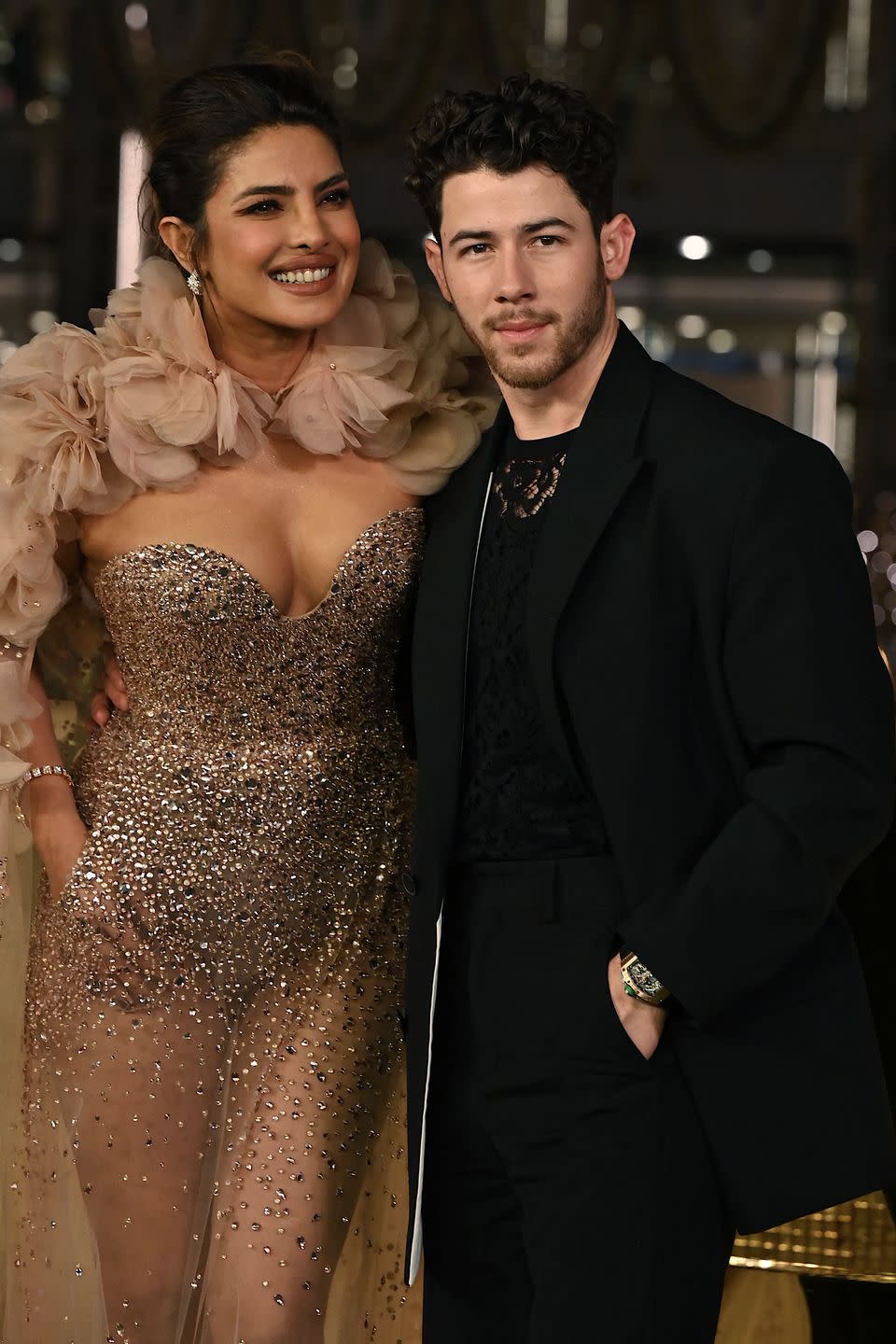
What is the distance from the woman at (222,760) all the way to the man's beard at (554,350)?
0.45 meters

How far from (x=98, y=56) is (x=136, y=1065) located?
23.1 ft

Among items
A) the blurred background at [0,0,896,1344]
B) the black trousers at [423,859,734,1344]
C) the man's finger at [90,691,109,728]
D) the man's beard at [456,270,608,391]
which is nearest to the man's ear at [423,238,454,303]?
the man's beard at [456,270,608,391]

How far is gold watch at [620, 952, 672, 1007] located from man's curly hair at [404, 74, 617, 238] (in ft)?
3.20

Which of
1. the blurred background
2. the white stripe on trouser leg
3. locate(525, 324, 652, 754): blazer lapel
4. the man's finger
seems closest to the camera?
locate(525, 324, 652, 754): blazer lapel

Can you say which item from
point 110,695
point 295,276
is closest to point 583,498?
point 295,276

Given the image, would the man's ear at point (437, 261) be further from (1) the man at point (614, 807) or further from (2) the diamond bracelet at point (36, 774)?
(2) the diamond bracelet at point (36, 774)

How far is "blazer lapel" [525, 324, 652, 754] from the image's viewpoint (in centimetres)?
216

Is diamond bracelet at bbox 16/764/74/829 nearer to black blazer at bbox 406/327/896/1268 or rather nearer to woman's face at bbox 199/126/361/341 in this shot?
woman's face at bbox 199/126/361/341

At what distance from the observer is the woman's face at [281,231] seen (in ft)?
8.65

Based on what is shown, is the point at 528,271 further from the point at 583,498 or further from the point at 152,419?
the point at 152,419

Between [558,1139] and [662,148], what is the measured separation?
9.29m

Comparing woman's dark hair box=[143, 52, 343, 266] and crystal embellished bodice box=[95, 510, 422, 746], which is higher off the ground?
woman's dark hair box=[143, 52, 343, 266]

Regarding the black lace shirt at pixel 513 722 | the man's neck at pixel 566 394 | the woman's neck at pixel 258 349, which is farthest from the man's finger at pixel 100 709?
the man's neck at pixel 566 394

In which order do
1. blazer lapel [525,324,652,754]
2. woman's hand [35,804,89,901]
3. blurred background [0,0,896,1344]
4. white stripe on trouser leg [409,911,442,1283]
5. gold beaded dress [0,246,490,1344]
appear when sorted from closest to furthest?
blazer lapel [525,324,652,754], white stripe on trouser leg [409,911,442,1283], gold beaded dress [0,246,490,1344], woman's hand [35,804,89,901], blurred background [0,0,896,1344]
